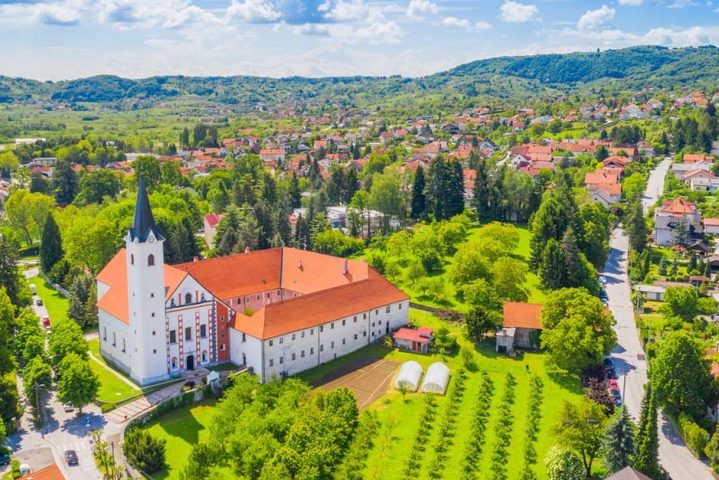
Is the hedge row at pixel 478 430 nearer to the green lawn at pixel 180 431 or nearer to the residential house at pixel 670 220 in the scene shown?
the green lawn at pixel 180 431

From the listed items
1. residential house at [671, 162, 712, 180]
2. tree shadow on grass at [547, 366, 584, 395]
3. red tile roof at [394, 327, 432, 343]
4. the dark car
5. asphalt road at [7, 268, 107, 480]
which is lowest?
asphalt road at [7, 268, 107, 480]

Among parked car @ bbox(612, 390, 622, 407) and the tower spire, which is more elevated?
the tower spire

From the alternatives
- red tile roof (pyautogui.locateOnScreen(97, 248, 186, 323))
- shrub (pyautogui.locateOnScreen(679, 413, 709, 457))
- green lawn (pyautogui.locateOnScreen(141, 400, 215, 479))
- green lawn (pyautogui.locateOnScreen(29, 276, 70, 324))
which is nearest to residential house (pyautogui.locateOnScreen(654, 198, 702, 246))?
shrub (pyautogui.locateOnScreen(679, 413, 709, 457))

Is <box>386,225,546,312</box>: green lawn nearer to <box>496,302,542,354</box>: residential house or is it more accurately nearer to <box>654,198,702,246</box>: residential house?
<box>496,302,542,354</box>: residential house

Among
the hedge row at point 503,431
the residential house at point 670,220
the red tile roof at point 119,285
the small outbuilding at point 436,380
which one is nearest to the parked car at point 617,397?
the hedge row at point 503,431

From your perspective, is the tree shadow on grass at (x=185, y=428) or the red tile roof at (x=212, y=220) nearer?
the tree shadow on grass at (x=185, y=428)

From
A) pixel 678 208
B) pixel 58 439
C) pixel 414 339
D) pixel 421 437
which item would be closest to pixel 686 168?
Answer: pixel 678 208
